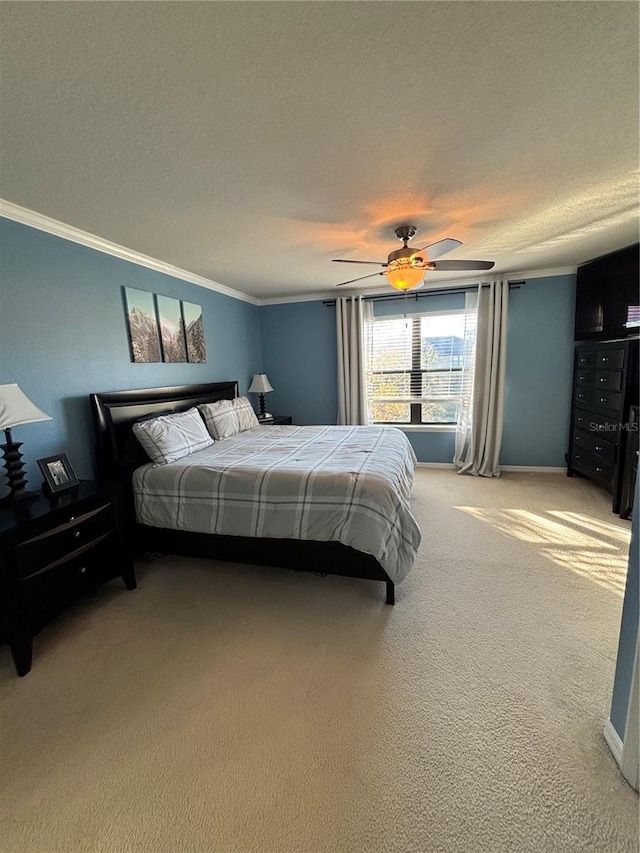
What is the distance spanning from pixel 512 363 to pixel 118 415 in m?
4.39

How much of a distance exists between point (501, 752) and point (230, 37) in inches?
102

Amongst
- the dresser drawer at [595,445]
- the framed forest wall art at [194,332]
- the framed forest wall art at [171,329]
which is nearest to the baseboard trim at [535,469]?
the dresser drawer at [595,445]

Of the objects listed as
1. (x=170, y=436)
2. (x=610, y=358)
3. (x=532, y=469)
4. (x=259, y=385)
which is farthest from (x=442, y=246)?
(x=532, y=469)

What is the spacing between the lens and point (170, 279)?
349 centimetres

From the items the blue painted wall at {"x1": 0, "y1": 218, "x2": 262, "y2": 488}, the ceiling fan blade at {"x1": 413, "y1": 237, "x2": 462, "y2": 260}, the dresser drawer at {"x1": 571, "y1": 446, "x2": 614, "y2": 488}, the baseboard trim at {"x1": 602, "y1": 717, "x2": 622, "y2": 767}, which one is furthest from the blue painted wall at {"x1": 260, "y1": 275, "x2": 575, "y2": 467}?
the baseboard trim at {"x1": 602, "y1": 717, "x2": 622, "y2": 767}

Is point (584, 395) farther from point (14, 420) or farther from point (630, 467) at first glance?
point (14, 420)

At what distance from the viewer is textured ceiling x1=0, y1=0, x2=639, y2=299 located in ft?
3.43

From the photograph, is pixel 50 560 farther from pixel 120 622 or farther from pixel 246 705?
pixel 246 705

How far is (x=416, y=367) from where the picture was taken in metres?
4.76

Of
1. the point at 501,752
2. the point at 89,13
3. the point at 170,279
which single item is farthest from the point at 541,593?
the point at 170,279

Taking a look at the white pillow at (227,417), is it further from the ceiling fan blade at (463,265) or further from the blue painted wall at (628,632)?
the blue painted wall at (628,632)

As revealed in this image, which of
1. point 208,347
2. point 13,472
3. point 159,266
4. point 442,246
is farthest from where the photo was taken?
point 208,347

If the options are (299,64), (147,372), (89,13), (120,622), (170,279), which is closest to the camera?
(89,13)

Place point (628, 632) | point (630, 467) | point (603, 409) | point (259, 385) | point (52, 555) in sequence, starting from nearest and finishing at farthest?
point (628, 632) < point (52, 555) < point (630, 467) < point (603, 409) < point (259, 385)
